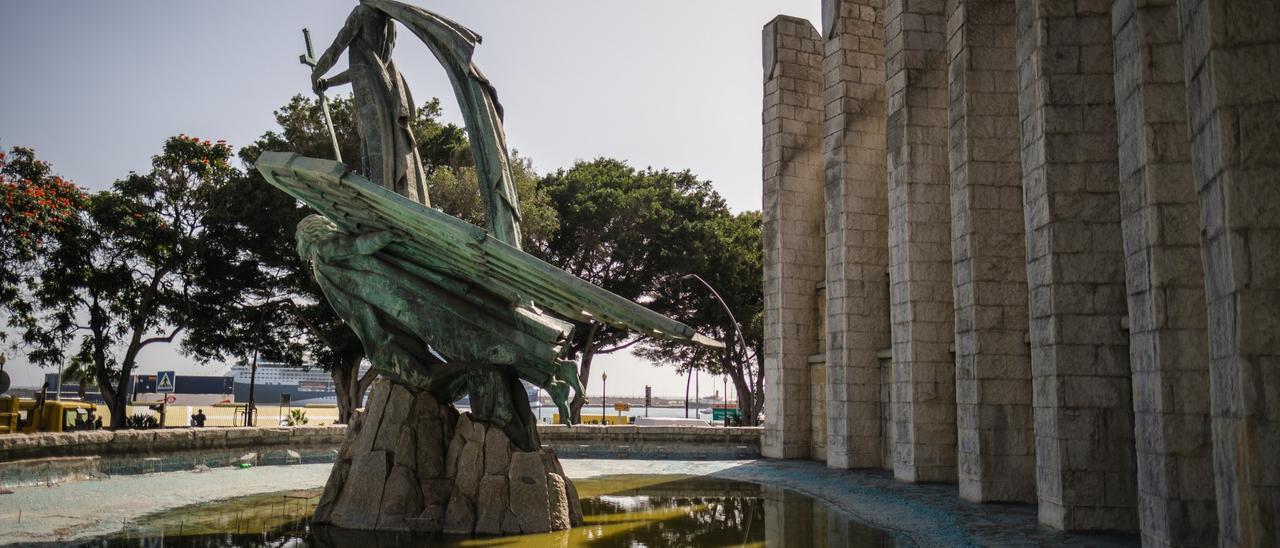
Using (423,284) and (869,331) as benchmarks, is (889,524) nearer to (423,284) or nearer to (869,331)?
(423,284)

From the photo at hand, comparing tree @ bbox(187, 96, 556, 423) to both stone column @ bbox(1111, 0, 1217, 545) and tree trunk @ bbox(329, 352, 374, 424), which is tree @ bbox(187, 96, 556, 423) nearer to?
tree trunk @ bbox(329, 352, 374, 424)

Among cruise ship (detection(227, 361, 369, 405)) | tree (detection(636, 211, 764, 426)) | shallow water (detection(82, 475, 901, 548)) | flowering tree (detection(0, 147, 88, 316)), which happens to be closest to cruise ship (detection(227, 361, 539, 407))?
cruise ship (detection(227, 361, 369, 405))

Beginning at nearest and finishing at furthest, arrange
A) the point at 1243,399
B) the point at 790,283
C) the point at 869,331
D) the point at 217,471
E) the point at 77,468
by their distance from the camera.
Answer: the point at 1243,399
the point at 77,468
the point at 217,471
the point at 869,331
the point at 790,283

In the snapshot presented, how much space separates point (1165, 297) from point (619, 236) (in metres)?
27.1

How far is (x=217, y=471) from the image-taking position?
19.0m

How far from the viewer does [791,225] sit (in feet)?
84.5

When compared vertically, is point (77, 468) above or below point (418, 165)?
below

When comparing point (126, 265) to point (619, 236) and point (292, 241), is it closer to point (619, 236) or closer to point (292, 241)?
point (292, 241)

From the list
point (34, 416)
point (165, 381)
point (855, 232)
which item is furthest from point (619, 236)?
point (34, 416)

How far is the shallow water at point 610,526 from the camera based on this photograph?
10312 millimetres

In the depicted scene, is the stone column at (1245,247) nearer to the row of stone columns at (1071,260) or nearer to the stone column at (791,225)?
the row of stone columns at (1071,260)

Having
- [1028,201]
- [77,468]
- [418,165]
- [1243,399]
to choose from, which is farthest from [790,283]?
[1243,399]

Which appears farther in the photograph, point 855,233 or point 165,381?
point 165,381

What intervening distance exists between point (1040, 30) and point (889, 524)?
23.3 feet
